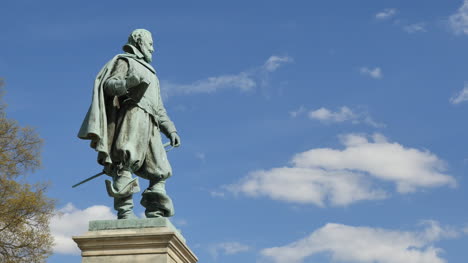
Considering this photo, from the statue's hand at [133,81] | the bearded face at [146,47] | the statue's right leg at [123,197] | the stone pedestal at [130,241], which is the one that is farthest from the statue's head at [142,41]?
the stone pedestal at [130,241]

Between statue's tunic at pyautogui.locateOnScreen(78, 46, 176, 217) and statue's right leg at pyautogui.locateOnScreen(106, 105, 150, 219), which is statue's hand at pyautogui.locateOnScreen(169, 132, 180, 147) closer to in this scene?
statue's tunic at pyautogui.locateOnScreen(78, 46, 176, 217)

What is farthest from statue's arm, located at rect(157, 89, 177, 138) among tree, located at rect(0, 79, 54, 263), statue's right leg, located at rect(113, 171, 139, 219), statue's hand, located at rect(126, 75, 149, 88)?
tree, located at rect(0, 79, 54, 263)

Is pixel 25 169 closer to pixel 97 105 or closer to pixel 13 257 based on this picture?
pixel 13 257

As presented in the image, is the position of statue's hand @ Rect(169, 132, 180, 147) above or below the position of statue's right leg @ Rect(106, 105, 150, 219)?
above

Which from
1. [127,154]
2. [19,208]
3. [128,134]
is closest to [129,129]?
[128,134]

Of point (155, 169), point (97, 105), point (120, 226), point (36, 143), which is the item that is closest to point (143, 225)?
point (120, 226)

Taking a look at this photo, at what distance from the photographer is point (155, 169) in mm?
8070

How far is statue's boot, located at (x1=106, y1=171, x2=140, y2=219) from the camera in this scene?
303 inches

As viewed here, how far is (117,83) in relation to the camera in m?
7.87

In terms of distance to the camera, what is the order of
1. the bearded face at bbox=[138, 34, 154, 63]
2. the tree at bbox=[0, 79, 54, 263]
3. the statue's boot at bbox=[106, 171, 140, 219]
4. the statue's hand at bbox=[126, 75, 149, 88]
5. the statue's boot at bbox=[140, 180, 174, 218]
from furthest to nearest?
the tree at bbox=[0, 79, 54, 263]
the bearded face at bbox=[138, 34, 154, 63]
the statue's boot at bbox=[140, 180, 174, 218]
the statue's hand at bbox=[126, 75, 149, 88]
the statue's boot at bbox=[106, 171, 140, 219]

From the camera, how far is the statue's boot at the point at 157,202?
7.98 m

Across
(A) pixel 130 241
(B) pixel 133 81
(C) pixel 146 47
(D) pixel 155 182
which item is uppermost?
(C) pixel 146 47

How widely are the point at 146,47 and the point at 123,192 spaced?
1919 mm

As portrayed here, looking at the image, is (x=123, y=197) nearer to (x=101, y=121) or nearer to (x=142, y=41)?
(x=101, y=121)
